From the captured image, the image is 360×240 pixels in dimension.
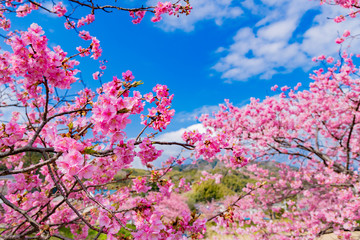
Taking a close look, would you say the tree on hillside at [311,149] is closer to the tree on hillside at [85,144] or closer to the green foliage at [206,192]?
the tree on hillside at [85,144]

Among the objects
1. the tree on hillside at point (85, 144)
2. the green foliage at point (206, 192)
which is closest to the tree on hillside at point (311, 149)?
the tree on hillside at point (85, 144)

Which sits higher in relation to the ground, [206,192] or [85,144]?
[206,192]

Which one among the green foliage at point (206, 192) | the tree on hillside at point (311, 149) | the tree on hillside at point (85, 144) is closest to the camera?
the tree on hillside at point (85, 144)

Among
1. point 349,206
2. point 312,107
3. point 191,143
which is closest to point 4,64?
point 191,143

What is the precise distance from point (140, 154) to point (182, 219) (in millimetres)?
937

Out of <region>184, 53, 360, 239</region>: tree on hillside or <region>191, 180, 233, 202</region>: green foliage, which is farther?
<region>191, 180, 233, 202</region>: green foliage

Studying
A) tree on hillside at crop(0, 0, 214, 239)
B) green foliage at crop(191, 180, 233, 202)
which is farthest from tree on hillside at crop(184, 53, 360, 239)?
green foliage at crop(191, 180, 233, 202)

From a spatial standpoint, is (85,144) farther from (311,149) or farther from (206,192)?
(206,192)

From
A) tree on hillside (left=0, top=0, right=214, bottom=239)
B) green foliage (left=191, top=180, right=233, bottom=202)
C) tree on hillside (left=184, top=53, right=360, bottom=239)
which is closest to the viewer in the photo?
tree on hillside (left=0, top=0, right=214, bottom=239)

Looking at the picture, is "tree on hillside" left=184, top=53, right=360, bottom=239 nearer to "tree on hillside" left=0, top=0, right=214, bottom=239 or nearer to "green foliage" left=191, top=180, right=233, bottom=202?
"tree on hillside" left=0, top=0, right=214, bottom=239

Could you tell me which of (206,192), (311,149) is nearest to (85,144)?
(311,149)

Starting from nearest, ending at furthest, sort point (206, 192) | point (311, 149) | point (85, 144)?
point (85, 144) → point (311, 149) → point (206, 192)

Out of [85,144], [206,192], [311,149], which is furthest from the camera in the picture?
[206,192]

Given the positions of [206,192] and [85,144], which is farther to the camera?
[206,192]
